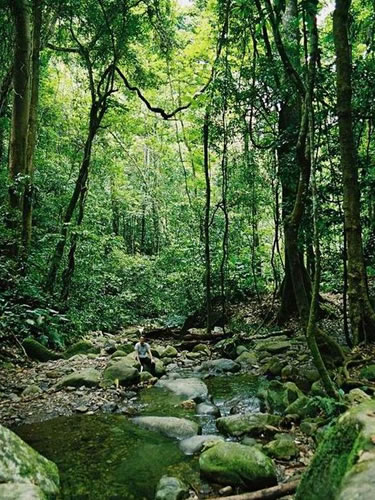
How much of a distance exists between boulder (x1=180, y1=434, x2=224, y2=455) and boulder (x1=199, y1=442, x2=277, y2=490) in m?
0.63

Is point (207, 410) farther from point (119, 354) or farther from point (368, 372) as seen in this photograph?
point (119, 354)

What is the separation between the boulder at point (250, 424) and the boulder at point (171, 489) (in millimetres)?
1250

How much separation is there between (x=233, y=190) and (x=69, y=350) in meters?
6.10

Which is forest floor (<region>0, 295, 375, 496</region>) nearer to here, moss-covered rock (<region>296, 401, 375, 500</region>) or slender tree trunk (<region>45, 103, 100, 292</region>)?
moss-covered rock (<region>296, 401, 375, 500</region>)

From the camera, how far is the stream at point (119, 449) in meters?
3.75

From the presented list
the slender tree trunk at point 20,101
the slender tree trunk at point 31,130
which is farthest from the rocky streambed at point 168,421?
the slender tree trunk at point 20,101

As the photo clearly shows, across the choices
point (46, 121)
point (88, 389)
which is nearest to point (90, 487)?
point (88, 389)

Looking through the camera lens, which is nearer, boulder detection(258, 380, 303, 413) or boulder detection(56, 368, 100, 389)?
boulder detection(258, 380, 303, 413)

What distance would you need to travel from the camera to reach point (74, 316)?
1157 cm

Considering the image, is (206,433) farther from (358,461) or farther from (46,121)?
(46,121)

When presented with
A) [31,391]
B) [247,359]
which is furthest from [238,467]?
[247,359]

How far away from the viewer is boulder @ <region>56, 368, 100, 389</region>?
6.93 m

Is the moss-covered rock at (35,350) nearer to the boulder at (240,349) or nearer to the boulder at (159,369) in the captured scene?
the boulder at (159,369)

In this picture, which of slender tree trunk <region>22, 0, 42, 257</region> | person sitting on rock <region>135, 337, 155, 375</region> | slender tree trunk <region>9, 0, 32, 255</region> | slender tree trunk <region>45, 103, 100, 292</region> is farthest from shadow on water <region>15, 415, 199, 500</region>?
slender tree trunk <region>45, 103, 100, 292</region>
